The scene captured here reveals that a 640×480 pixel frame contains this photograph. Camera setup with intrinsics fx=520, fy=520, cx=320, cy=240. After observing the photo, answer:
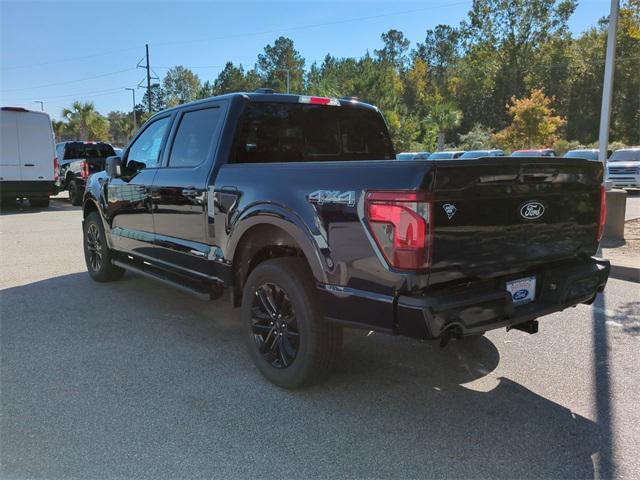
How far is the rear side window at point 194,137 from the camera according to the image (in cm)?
438

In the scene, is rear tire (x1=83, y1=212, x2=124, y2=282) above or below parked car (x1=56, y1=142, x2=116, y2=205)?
below

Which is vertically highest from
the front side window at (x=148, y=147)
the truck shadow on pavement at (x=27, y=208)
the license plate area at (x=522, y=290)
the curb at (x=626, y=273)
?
the front side window at (x=148, y=147)

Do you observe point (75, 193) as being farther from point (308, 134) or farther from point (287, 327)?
point (287, 327)

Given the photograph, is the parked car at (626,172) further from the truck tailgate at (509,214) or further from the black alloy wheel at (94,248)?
the black alloy wheel at (94,248)

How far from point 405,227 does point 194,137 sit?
8.54ft

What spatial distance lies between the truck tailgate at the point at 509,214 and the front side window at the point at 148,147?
327cm

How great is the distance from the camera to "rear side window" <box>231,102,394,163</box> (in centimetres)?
429

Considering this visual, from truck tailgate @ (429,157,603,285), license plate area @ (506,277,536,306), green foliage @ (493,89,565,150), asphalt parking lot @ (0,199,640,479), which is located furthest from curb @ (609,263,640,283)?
green foliage @ (493,89,565,150)

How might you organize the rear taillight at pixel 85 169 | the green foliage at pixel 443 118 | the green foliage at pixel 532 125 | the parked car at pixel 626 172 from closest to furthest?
the rear taillight at pixel 85 169, the parked car at pixel 626 172, the green foliage at pixel 532 125, the green foliage at pixel 443 118

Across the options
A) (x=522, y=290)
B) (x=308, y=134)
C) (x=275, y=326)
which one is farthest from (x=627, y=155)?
(x=275, y=326)

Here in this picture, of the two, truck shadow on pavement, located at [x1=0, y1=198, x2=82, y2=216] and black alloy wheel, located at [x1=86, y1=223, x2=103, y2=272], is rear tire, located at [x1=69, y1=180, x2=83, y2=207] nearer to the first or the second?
truck shadow on pavement, located at [x1=0, y1=198, x2=82, y2=216]

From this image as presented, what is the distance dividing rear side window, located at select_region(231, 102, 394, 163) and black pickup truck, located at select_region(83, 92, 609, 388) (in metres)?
0.01

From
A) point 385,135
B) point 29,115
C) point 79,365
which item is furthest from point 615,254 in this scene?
point 29,115

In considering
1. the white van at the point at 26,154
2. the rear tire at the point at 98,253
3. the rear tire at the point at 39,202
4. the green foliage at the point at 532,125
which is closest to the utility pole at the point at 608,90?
the rear tire at the point at 98,253
